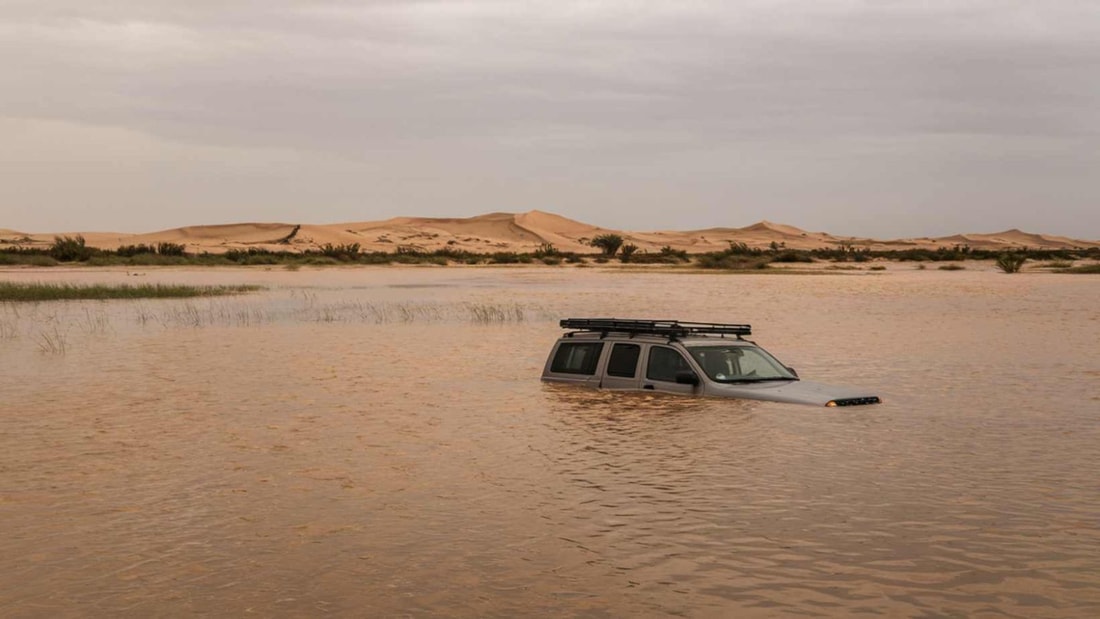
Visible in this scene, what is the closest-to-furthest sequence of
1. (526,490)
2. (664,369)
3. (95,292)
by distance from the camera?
(526,490), (664,369), (95,292)

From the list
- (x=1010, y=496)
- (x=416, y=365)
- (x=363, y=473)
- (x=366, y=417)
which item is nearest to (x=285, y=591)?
(x=363, y=473)

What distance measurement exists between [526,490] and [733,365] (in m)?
5.95

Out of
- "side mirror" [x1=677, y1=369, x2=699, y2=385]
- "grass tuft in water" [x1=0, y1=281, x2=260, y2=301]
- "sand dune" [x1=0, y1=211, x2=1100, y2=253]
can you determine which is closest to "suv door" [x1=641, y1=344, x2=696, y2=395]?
"side mirror" [x1=677, y1=369, x2=699, y2=385]

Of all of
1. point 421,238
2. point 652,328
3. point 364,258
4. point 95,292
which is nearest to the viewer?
point 652,328

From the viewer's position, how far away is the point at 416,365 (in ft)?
79.3

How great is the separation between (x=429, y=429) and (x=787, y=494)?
589 cm

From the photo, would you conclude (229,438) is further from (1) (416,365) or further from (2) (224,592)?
(1) (416,365)

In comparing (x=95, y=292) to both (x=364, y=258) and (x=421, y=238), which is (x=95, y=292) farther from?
(x=421, y=238)

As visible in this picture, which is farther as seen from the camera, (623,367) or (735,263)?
(735,263)

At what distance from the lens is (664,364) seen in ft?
54.4

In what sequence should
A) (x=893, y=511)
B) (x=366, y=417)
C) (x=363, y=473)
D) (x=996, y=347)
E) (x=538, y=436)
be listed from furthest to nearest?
1. (x=996, y=347)
2. (x=366, y=417)
3. (x=538, y=436)
4. (x=363, y=473)
5. (x=893, y=511)

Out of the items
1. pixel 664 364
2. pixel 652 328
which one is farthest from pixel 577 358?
pixel 664 364

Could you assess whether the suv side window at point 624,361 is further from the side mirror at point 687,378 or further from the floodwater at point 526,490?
the side mirror at point 687,378

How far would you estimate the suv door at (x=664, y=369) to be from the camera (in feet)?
53.3
